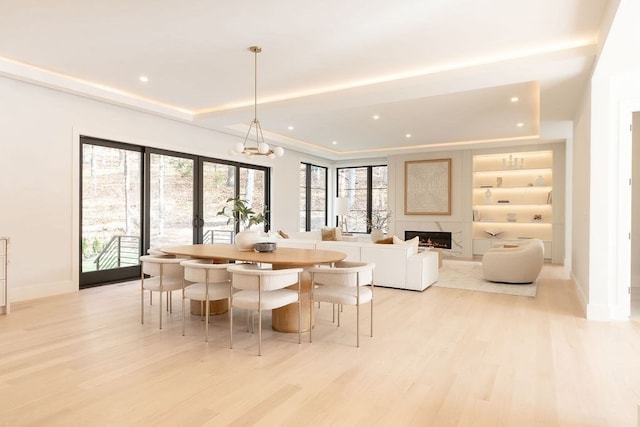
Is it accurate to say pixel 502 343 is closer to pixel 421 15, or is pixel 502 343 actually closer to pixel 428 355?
pixel 428 355

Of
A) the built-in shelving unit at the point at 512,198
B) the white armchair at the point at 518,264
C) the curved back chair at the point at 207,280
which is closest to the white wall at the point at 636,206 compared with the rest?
the white armchair at the point at 518,264

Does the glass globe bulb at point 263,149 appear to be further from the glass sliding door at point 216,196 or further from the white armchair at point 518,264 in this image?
the white armchair at point 518,264

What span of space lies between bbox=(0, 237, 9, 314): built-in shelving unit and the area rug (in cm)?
562

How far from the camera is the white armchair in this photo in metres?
6.12

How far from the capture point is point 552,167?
9.02 m

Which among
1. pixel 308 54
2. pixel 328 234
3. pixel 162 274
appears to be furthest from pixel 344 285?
pixel 328 234

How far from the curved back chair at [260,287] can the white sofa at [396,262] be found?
2524 millimetres

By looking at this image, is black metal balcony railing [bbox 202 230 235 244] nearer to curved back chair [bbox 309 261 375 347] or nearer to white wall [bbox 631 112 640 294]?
curved back chair [bbox 309 261 375 347]

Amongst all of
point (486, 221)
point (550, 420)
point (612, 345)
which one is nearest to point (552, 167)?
point (486, 221)

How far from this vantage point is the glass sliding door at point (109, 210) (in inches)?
226

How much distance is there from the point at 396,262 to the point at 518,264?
1.98 meters

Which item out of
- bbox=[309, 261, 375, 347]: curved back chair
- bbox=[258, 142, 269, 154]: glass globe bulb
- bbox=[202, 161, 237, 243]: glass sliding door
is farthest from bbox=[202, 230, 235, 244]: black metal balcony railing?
bbox=[309, 261, 375, 347]: curved back chair

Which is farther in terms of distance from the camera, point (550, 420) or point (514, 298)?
point (514, 298)

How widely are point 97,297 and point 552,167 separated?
30.7 feet
